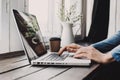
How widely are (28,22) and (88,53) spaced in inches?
16.0

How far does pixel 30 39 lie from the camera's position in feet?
4.27

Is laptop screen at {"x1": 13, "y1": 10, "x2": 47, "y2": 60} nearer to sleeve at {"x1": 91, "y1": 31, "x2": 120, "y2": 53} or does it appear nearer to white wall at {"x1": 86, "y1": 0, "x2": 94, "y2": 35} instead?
sleeve at {"x1": 91, "y1": 31, "x2": 120, "y2": 53}

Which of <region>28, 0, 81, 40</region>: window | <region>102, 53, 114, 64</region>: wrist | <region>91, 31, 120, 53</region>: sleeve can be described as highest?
<region>28, 0, 81, 40</region>: window

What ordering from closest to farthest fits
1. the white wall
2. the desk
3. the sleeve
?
the desk → the sleeve → the white wall

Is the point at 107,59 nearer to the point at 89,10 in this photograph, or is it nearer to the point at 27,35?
the point at 27,35

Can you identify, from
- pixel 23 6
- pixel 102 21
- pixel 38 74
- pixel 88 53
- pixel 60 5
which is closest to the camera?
pixel 38 74

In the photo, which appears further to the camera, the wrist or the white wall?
the white wall

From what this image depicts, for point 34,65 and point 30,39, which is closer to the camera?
point 34,65

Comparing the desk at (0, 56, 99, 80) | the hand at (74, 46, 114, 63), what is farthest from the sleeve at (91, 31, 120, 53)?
the desk at (0, 56, 99, 80)

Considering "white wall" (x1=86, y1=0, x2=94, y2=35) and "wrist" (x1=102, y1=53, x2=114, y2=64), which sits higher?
"white wall" (x1=86, y1=0, x2=94, y2=35)

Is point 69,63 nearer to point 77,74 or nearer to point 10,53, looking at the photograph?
point 77,74

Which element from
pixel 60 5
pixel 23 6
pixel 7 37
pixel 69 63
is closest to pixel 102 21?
pixel 60 5

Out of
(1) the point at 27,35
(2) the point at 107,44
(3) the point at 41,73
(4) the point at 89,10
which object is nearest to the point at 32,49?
(1) the point at 27,35

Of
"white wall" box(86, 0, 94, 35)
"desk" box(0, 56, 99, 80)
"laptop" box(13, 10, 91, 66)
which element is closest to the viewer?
"desk" box(0, 56, 99, 80)
